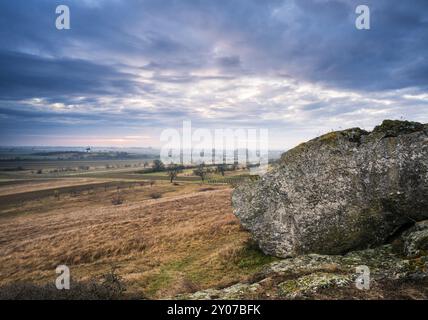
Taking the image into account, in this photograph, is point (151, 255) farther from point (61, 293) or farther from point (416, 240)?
point (416, 240)

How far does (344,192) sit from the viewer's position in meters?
15.7

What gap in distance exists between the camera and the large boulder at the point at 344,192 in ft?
49.0

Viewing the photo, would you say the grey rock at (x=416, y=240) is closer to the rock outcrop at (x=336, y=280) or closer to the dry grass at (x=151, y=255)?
the rock outcrop at (x=336, y=280)

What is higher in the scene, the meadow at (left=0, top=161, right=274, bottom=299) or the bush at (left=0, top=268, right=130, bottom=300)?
the bush at (left=0, top=268, right=130, bottom=300)

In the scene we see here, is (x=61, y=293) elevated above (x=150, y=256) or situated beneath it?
elevated above

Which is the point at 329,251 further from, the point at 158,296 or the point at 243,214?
the point at 158,296

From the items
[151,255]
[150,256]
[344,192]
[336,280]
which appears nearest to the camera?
[336,280]

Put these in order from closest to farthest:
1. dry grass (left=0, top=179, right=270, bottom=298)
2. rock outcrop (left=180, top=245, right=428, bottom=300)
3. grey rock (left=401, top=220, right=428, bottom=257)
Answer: rock outcrop (left=180, top=245, right=428, bottom=300) < grey rock (left=401, top=220, right=428, bottom=257) < dry grass (left=0, top=179, right=270, bottom=298)

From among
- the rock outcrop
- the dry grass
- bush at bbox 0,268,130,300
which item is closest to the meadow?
the dry grass

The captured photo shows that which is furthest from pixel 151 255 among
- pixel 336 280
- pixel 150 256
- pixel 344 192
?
pixel 336 280

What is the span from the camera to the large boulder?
14.9m

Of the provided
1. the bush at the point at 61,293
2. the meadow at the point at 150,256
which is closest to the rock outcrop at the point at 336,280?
the meadow at the point at 150,256

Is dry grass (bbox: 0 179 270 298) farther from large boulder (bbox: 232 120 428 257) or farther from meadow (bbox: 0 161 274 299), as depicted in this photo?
large boulder (bbox: 232 120 428 257)
